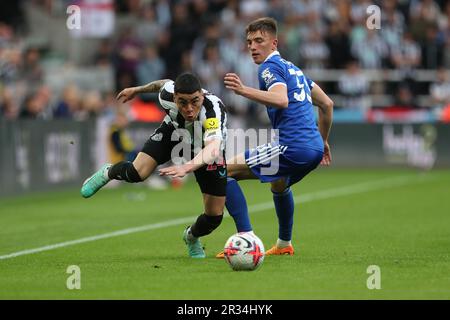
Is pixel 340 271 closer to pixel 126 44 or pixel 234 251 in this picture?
pixel 234 251

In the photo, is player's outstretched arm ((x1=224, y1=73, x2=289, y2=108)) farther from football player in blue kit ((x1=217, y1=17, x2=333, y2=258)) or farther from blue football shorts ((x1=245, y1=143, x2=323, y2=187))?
blue football shorts ((x1=245, y1=143, x2=323, y2=187))

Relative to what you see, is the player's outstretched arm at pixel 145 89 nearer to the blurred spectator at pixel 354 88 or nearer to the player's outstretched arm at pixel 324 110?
the player's outstretched arm at pixel 324 110

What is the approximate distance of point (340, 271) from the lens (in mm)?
9625

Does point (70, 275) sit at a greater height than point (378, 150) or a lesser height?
lesser

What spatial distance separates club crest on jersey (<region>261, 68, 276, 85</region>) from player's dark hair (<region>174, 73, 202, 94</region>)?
773 mm

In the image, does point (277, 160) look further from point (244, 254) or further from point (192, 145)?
point (244, 254)

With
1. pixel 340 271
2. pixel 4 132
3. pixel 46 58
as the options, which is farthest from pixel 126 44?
pixel 340 271

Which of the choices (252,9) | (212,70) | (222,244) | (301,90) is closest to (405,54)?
(252,9)

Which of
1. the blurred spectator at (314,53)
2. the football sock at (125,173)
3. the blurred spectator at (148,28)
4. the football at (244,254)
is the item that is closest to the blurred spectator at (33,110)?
the blurred spectator at (148,28)

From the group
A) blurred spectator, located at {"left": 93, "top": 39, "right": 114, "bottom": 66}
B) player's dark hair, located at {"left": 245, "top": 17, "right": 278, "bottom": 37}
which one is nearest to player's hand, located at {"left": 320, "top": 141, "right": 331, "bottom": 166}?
player's dark hair, located at {"left": 245, "top": 17, "right": 278, "bottom": 37}

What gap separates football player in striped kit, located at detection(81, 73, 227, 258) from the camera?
10016 mm

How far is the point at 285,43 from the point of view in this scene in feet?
91.1

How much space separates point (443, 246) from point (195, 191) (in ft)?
32.3

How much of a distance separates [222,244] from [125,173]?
1951mm
